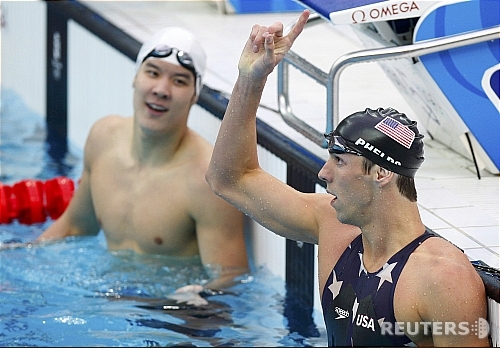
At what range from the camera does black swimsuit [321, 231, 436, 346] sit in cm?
226

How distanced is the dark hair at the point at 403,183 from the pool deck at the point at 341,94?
462 mm

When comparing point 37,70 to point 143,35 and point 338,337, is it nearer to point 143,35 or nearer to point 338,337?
point 143,35

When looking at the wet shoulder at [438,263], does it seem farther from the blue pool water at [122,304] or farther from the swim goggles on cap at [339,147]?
the blue pool water at [122,304]

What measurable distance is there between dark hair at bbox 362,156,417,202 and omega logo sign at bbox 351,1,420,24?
40.8 inches

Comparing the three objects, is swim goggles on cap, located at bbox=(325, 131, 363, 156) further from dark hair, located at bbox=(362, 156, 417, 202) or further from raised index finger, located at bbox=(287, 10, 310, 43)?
raised index finger, located at bbox=(287, 10, 310, 43)

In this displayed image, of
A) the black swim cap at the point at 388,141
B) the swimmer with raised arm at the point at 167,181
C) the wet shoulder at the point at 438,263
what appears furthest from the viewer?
the swimmer with raised arm at the point at 167,181

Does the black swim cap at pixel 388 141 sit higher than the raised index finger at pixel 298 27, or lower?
lower

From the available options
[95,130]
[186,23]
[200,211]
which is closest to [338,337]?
[200,211]

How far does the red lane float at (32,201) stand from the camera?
464 centimetres

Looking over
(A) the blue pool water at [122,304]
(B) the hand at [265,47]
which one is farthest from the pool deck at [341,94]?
(B) the hand at [265,47]

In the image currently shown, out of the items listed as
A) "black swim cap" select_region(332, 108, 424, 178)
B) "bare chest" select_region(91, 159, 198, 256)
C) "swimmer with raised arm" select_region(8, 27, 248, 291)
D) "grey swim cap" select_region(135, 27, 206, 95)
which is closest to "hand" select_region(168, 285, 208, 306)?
"swimmer with raised arm" select_region(8, 27, 248, 291)

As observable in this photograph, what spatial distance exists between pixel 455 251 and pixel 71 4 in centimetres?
448

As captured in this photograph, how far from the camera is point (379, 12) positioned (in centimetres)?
324

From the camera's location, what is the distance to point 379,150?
89.4 inches
